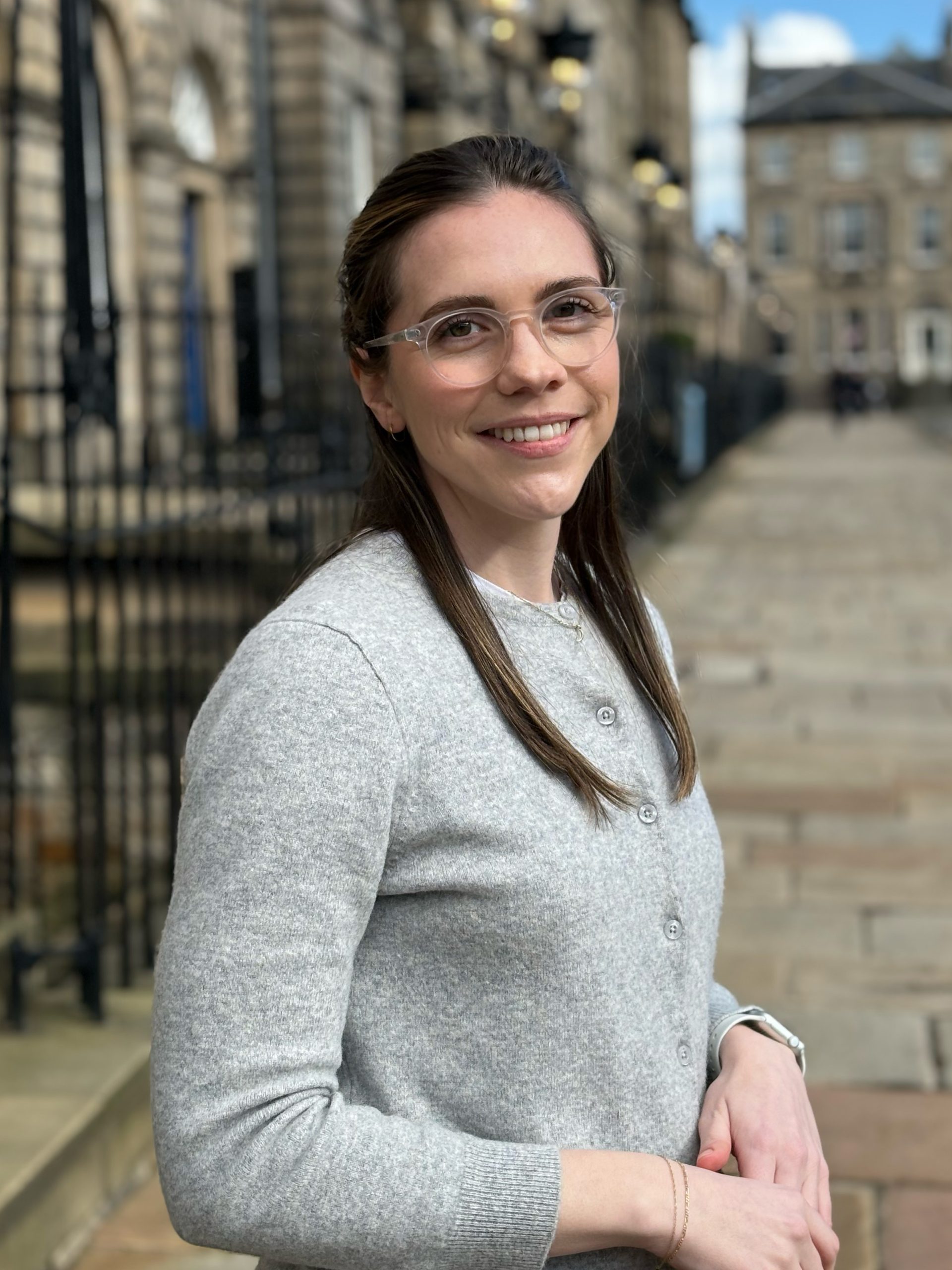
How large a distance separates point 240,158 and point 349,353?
18393 millimetres

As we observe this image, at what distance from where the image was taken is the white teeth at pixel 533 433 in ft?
4.95

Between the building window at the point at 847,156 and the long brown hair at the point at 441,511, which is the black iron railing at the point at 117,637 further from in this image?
the building window at the point at 847,156

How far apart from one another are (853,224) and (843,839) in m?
70.7

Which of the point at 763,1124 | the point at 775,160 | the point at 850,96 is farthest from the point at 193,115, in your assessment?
the point at 850,96

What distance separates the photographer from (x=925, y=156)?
2889 inches

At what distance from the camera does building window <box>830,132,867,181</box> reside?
73.1 meters

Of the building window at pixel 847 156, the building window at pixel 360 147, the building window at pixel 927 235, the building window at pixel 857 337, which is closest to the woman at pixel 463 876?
the building window at pixel 360 147

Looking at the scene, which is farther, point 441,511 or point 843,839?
point 843,839

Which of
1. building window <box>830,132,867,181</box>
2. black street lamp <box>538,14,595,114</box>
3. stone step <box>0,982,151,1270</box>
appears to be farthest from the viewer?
building window <box>830,132,867,181</box>

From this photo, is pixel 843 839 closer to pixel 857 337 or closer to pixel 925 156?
pixel 857 337

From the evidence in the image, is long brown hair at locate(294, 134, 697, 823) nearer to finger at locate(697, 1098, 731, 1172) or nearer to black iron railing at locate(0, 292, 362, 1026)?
black iron railing at locate(0, 292, 362, 1026)

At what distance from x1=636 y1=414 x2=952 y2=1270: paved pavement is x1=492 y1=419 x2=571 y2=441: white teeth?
0.64 meters

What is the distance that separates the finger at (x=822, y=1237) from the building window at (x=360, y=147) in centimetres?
2173

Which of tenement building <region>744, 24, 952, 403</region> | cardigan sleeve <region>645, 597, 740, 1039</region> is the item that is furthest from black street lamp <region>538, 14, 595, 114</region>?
tenement building <region>744, 24, 952, 403</region>
